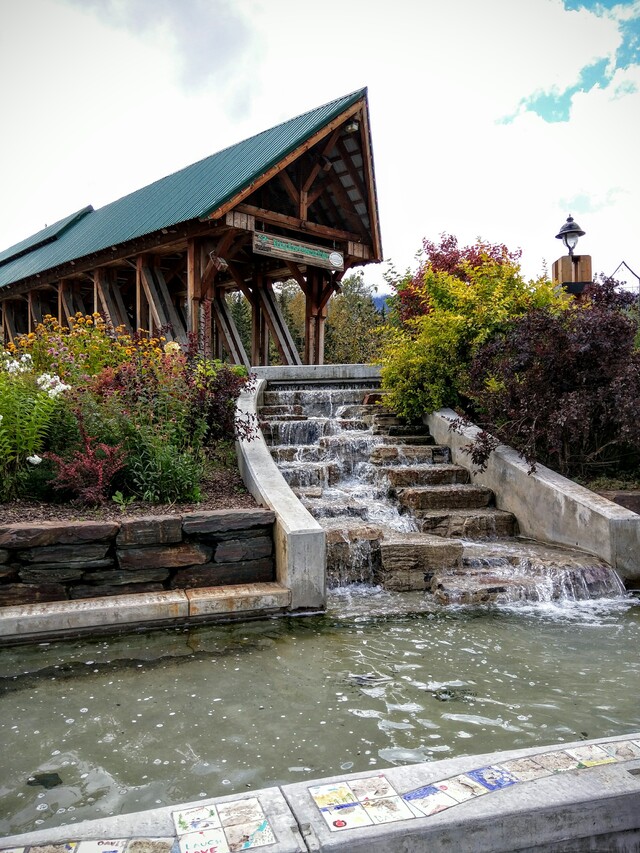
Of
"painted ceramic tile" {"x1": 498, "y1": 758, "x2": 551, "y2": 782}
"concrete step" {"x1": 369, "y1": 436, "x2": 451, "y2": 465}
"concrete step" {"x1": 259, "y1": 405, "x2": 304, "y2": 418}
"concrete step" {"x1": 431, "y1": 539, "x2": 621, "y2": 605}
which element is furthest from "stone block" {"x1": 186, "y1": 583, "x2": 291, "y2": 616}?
"concrete step" {"x1": 259, "y1": 405, "x2": 304, "y2": 418}

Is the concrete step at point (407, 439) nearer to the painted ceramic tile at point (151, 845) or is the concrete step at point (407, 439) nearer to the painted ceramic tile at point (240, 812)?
the painted ceramic tile at point (240, 812)

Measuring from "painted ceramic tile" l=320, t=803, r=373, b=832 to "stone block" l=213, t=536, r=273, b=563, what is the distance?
10.5ft

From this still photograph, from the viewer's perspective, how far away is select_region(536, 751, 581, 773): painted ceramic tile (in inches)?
87.9

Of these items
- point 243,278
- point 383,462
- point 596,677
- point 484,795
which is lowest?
point 596,677

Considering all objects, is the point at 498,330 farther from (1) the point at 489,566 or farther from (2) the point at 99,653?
(2) the point at 99,653

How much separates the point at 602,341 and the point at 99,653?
5734 mm

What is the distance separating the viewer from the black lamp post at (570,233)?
11.0 metres

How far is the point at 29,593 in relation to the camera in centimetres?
462

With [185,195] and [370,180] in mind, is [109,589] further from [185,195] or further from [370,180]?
[370,180]

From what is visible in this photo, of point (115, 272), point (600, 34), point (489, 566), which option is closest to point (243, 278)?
point (115, 272)

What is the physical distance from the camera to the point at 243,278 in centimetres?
1764

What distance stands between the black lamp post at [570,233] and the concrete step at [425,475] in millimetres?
5504

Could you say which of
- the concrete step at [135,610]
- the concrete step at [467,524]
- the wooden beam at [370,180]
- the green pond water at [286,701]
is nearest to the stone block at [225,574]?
the concrete step at [135,610]

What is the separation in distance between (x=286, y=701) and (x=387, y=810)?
1.51m
